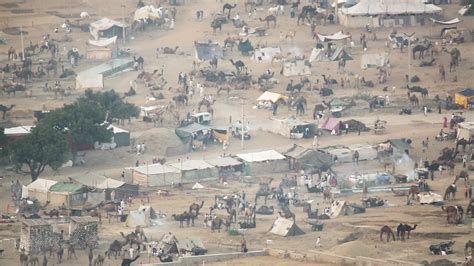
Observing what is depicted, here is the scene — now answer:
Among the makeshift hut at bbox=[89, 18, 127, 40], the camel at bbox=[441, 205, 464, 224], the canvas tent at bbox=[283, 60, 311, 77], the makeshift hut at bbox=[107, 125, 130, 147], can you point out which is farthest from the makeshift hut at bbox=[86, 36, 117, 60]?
the camel at bbox=[441, 205, 464, 224]

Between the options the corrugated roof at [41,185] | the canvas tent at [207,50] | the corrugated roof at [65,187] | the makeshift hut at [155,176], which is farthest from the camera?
the canvas tent at [207,50]

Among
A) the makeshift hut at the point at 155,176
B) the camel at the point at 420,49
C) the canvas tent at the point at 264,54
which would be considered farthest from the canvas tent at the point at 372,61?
the makeshift hut at the point at 155,176

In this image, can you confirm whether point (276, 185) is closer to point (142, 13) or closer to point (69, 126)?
point (69, 126)

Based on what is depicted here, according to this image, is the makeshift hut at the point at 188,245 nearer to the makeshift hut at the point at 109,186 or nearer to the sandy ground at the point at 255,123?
the sandy ground at the point at 255,123

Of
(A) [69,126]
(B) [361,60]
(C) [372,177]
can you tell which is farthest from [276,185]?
(B) [361,60]

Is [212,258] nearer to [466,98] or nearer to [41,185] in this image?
[41,185]

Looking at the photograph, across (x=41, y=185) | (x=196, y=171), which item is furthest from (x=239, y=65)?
(x=41, y=185)
